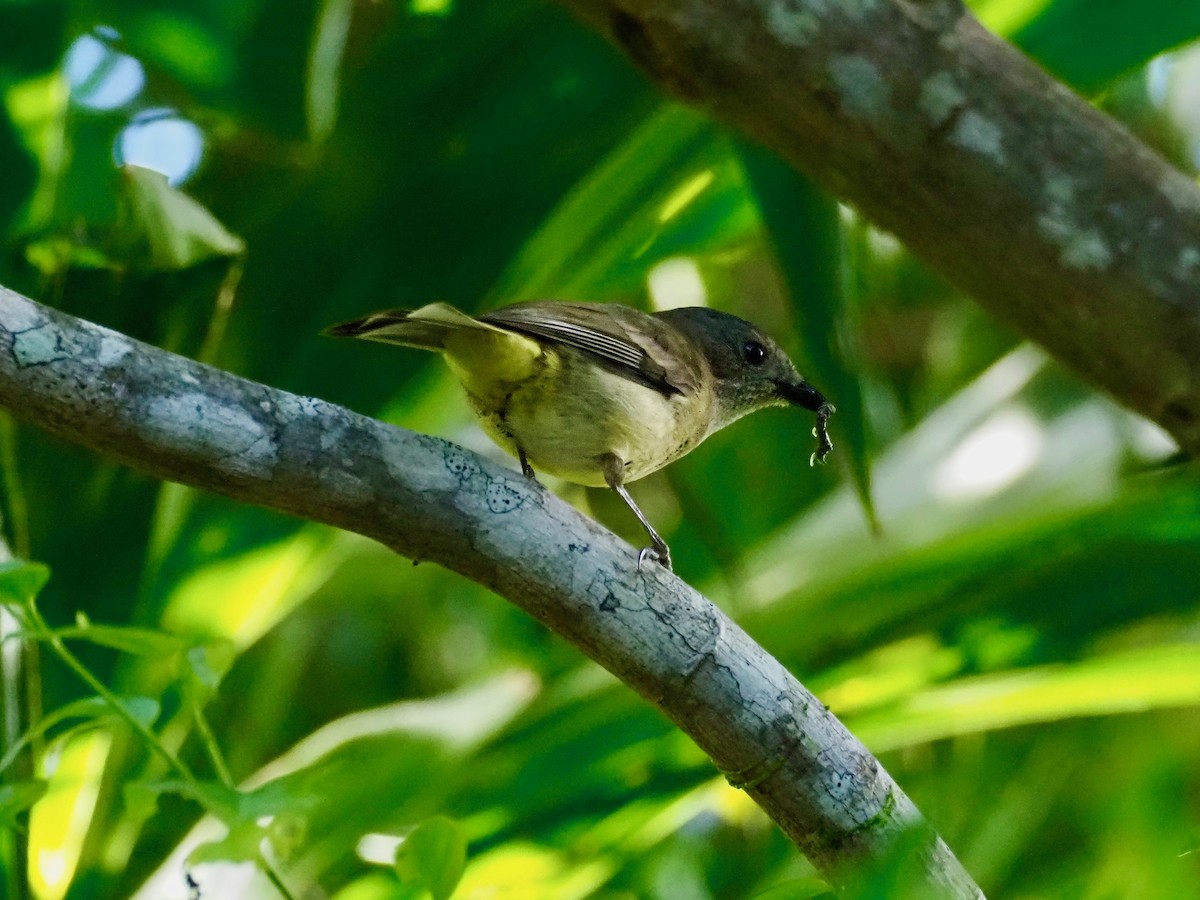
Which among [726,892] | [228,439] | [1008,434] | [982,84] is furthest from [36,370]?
[1008,434]

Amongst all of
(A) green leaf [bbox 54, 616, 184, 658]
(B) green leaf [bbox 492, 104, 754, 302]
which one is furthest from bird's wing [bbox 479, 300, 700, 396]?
(A) green leaf [bbox 54, 616, 184, 658]

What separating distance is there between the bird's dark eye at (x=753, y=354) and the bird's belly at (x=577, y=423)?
37 cm

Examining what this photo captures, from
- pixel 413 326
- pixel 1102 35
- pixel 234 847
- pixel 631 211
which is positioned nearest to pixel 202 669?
pixel 234 847

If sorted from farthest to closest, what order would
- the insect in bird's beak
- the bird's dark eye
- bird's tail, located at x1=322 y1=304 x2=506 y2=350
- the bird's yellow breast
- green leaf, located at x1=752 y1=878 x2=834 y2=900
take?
the bird's dark eye, the insect in bird's beak, the bird's yellow breast, bird's tail, located at x1=322 y1=304 x2=506 y2=350, green leaf, located at x1=752 y1=878 x2=834 y2=900

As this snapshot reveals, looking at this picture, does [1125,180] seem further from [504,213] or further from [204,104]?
[204,104]

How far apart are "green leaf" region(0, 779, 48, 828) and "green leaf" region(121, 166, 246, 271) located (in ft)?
2.31

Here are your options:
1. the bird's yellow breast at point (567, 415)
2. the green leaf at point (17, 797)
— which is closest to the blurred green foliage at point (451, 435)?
the bird's yellow breast at point (567, 415)

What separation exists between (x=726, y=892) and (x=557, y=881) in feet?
1.63

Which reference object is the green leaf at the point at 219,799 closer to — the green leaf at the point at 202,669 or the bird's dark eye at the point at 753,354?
the green leaf at the point at 202,669

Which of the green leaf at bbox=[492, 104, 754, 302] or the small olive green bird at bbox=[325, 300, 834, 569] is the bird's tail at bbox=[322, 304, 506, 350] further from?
the green leaf at bbox=[492, 104, 754, 302]

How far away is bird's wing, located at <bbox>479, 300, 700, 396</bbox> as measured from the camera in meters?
1.46

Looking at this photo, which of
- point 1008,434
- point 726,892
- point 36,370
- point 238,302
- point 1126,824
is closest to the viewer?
point 1126,824

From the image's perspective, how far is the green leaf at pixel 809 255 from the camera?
5.57ft

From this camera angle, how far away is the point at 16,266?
5.16 feet
